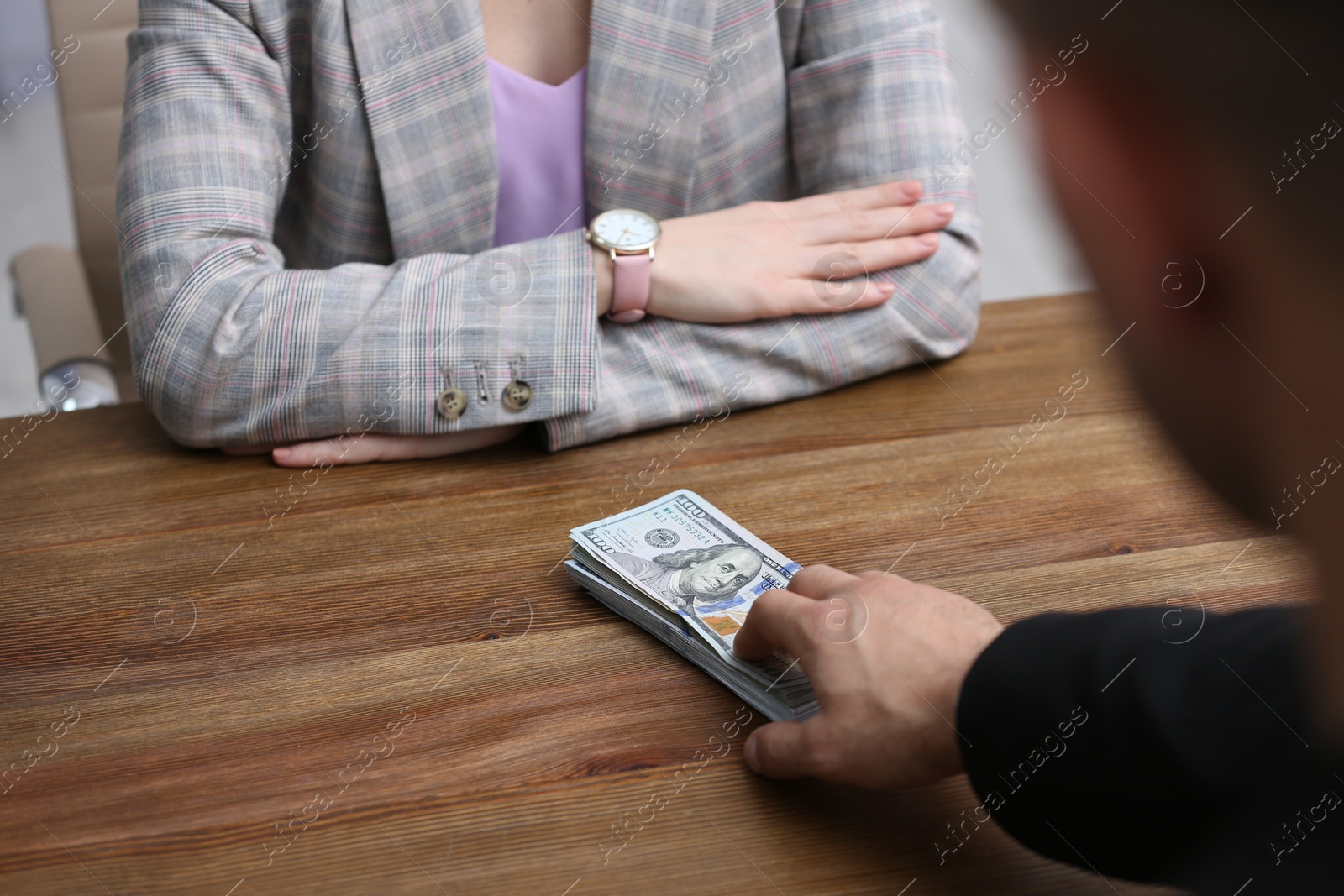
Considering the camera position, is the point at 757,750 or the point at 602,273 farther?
the point at 602,273

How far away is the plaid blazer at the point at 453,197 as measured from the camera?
1134mm

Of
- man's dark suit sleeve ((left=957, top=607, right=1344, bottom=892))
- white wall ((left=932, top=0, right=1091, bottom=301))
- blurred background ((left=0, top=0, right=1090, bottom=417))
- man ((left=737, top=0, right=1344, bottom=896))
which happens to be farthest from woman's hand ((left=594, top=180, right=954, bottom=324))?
white wall ((left=932, top=0, right=1091, bottom=301))

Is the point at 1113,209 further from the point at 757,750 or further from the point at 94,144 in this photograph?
the point at 94,144

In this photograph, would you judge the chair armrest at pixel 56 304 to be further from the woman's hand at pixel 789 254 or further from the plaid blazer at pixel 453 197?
the woman's hand at pixel 789 254

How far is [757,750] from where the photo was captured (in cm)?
74

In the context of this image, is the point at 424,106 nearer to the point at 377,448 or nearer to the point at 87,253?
the point at 377,448

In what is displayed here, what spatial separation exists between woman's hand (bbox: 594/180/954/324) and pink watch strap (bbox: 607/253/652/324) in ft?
0.04

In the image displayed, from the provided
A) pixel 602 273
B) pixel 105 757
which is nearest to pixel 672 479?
pixel 602 273

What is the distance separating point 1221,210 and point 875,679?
589 mm

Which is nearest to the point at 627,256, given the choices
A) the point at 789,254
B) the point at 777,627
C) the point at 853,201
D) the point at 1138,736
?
the point at 789,254

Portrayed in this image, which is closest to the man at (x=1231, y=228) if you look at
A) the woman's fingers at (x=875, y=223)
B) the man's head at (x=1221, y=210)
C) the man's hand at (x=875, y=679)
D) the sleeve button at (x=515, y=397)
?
the man's head at (x=1221, y=210)

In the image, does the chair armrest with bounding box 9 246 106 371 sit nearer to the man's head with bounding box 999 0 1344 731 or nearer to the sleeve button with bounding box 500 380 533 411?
the sleeve button with bounding box 500 380 533 411

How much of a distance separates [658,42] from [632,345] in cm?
42

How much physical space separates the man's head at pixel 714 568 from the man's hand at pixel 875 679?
12 centimetres
